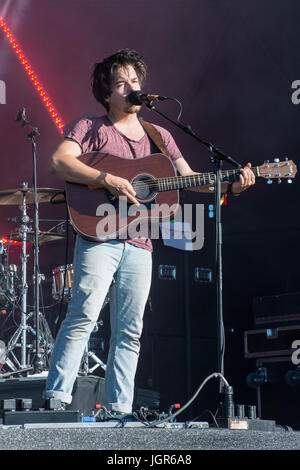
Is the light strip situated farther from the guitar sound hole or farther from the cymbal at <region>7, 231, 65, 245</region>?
the guitar sound hole

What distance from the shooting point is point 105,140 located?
348 cm

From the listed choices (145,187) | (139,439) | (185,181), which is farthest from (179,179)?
(139,439)

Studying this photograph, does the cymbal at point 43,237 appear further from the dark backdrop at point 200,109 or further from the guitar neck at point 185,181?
the guitar neck at point 185,181

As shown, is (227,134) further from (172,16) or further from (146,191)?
(146,191)

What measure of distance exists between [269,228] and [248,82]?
1221 millimetres

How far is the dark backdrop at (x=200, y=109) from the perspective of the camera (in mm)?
5430

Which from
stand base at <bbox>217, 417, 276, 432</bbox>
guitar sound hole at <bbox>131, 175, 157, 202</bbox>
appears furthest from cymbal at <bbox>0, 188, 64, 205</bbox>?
stand base at <bbox>217, 417, 276, 432</bbox>

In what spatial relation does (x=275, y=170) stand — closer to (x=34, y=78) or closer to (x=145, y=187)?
(x=145, y=187)

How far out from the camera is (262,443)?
2.16m

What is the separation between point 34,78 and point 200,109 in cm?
149

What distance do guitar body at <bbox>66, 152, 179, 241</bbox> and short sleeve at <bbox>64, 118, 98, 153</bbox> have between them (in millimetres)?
57

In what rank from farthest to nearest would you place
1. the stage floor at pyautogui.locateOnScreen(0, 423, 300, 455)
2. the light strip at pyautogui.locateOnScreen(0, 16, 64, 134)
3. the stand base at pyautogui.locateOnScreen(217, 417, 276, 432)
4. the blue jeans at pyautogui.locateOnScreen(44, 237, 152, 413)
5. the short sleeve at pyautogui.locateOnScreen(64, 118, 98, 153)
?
1. the light strip at pyautogui.locateOnScreen(0, 16, 64, 134)
2. the short sleeve at pyautogui.locateOnScreen(64, 118, 98, 153)
3. the blue jeans at pyautogui.locateOnScreen(44, 237, 152, 413)
4. the stand base at pyautogui.locateOnScreen(217, 417, 276, 432)
5. the stage floor at pyautogui.locateOnScreen(0, 423, 300, 455)

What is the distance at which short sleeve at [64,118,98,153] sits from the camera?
343 centimetres

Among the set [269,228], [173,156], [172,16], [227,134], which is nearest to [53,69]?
[172,16]
